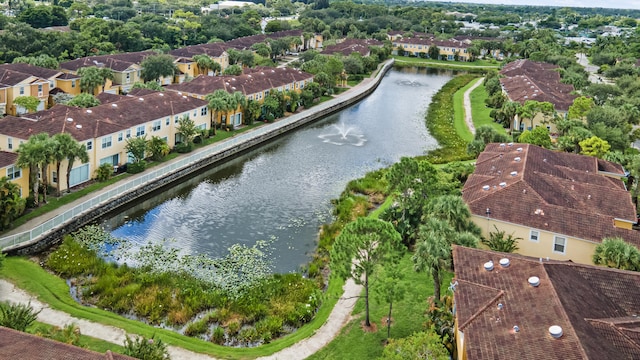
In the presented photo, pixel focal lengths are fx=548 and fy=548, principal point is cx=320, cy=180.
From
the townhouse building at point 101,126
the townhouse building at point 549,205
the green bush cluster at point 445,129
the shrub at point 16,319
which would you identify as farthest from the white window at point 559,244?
the townhouse building at point 101,126

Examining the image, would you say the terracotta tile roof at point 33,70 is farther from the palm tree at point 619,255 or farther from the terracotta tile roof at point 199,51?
the palm tree at point 619,255

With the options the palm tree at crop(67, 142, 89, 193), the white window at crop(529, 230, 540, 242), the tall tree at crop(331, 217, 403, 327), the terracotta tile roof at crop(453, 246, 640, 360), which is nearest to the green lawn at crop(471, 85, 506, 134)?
the white window at crop(529, 230, 540, 242)

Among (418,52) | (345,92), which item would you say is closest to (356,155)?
(345,92)

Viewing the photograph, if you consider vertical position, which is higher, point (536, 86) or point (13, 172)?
point (536, 86)

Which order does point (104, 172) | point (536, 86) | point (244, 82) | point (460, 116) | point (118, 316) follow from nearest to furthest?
1. point (118, 316)
2. point (104, 172)
3. point (244, 82)
4. point (460, 116)
5. point (536, 86)

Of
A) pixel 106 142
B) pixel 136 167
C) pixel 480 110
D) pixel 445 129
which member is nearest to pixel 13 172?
pixel 106 142

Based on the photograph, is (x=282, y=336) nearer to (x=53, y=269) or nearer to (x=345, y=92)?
(x=53, y=269)

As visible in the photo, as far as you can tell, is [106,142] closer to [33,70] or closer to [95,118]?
[95,118]
